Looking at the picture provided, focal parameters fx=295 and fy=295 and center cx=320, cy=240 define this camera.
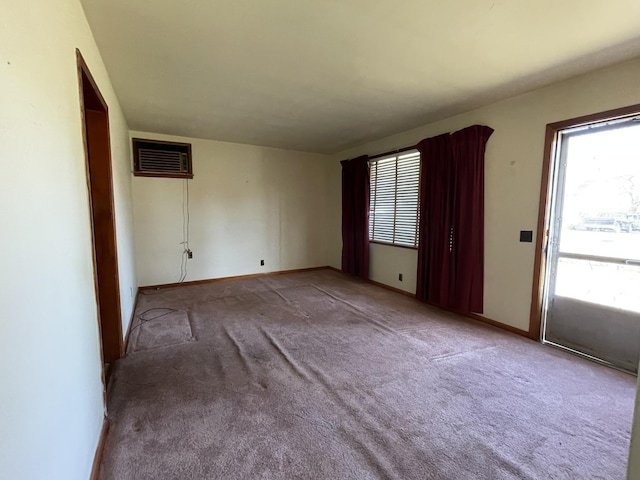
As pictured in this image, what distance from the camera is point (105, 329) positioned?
2443 millimetres

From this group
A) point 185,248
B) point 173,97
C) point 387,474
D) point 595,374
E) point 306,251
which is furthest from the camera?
point 306,251

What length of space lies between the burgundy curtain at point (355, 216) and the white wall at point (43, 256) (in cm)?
393

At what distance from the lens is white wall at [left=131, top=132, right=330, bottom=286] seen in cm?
452

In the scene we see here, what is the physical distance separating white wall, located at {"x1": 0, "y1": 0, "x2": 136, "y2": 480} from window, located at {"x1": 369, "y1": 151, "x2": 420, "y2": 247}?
3.65 meters

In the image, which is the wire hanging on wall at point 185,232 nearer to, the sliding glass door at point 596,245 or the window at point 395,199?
the window at point 395,199

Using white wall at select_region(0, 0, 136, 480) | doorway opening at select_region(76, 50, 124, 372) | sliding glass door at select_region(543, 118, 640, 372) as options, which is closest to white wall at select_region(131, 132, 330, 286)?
doorway opening at select_region(76, 50, 124, 372)

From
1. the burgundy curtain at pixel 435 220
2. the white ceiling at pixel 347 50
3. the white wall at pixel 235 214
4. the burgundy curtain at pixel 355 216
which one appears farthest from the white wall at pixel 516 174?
the white wall at pixel 235 214

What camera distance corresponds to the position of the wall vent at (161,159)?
4.30m

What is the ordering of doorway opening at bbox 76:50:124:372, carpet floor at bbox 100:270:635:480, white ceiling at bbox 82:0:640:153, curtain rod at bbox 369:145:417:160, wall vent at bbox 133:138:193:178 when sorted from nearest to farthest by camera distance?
carpet floor at bbox 100:270:635:480, white ceiling at bbox 82:0:640:153, doorway opening at bbox 76:50:124:372, curtain rod at bbox 369:145:417:160, wall vent at bbox 133:138:193:178

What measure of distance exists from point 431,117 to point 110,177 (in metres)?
3.42

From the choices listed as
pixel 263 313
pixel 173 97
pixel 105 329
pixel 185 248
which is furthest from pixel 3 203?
pixel 185 248

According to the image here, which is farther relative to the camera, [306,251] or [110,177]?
[306,251]

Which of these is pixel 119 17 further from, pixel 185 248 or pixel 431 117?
pixel 185 248

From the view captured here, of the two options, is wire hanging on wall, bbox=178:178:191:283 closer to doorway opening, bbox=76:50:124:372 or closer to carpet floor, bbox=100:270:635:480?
carpet floor, bbox=100:270:635:480
